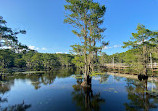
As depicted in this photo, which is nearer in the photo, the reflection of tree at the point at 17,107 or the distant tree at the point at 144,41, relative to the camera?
the reflection of tree at the point at 17,107

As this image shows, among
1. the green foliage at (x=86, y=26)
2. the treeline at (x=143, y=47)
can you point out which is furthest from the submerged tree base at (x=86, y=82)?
the treeline at (x=143, y=47)

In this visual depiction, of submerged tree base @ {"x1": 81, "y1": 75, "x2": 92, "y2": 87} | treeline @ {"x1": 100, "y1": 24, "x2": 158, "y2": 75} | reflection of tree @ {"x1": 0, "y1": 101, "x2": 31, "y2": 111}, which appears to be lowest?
reflection of tree @ {"x1": 0, "y1": 101, "x2": 31, "y2": 111}

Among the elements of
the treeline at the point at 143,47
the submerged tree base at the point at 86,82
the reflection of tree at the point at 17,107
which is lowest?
the reflection of tree at the point at 17,107

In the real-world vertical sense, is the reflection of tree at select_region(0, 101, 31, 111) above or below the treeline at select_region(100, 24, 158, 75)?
below

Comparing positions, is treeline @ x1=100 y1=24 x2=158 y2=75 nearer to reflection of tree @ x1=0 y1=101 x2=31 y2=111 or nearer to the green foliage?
the green foliage

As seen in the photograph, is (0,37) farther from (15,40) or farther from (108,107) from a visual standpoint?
(108,107)

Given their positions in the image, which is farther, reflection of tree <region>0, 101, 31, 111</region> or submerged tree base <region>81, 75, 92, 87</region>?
submerged tree base <region>81, 75, 92, 87</region>

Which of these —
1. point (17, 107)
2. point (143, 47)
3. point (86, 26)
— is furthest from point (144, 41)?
point (17, 107)

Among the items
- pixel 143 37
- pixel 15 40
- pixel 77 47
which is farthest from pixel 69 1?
pixel 143 37

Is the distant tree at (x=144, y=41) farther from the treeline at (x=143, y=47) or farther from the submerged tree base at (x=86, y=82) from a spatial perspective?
the submerged tree base at (x=86, y=82)

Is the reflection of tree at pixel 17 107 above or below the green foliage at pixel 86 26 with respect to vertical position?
below

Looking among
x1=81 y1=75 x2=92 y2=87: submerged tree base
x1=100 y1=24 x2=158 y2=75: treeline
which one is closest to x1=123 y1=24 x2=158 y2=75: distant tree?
x1=100 y1=24 x2=158 y2=75: treeline

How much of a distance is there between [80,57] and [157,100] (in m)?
10.5

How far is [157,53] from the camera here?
17.0 m
